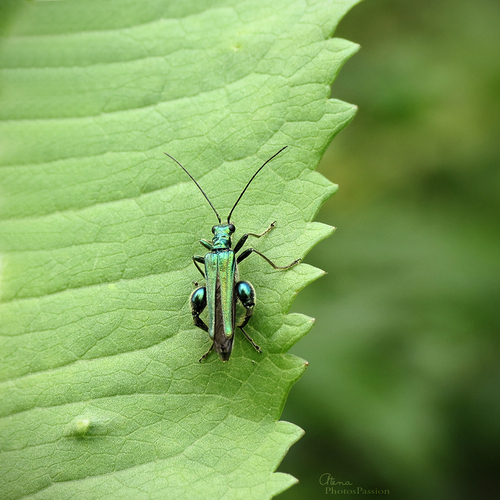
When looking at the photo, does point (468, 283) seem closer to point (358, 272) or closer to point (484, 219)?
point (484, 219)

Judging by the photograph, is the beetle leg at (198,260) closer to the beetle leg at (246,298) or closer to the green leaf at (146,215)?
the green leaf at (146,215)

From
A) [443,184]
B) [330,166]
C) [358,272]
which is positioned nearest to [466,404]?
[358,272]

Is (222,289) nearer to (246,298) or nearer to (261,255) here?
(246,298)

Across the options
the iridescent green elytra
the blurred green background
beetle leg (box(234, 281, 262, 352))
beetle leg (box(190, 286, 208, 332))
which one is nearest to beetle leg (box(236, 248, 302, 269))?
the iridescent green elytra

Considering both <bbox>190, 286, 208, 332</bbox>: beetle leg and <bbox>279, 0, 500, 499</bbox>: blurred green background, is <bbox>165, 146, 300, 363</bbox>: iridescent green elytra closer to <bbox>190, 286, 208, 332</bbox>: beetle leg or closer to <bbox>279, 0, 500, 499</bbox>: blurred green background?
<bbox>190, 286, 208, 332</bbox>: beetle leg

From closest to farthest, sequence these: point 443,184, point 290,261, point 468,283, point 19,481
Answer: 1. point 19,481
2. point 290,261
3. point 468,283
4. point 443,184

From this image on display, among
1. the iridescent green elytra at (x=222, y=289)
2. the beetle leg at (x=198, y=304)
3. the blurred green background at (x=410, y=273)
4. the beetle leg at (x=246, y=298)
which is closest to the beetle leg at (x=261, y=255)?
the iridescent green elytra at (x=222, y=289)

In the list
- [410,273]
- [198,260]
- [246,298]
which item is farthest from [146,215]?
[410,273]
